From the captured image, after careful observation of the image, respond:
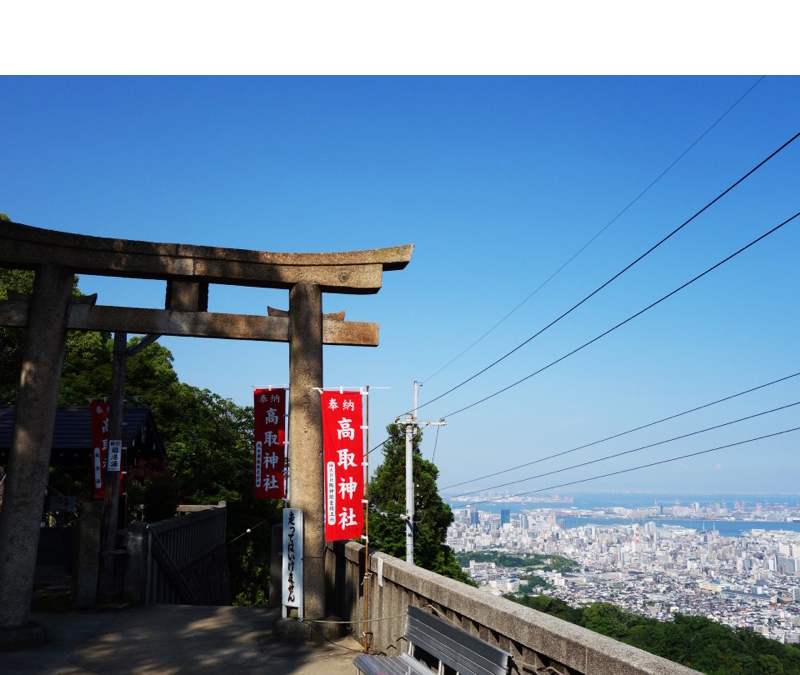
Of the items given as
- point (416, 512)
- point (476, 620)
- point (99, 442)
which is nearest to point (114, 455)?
point (99, 442)

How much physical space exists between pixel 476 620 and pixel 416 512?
90.2 ft

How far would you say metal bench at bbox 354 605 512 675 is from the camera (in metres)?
4.77

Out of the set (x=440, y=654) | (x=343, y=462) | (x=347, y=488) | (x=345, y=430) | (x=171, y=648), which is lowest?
(x=171, y=648)

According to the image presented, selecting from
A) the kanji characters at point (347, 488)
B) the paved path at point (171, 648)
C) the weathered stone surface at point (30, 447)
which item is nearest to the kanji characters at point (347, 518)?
the kanji characters at point (347, 488)

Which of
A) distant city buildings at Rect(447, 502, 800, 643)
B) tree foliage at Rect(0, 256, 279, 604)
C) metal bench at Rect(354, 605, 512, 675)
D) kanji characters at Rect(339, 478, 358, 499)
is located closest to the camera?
metal bench at Rect(354, 605, 512, 675)

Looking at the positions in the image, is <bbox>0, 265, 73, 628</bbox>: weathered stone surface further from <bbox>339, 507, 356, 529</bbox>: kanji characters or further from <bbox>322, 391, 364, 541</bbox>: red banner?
<bbox>339, 507, 356, 529</bbox>: kanji characters

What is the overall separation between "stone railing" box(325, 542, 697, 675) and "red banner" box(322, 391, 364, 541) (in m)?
0.47

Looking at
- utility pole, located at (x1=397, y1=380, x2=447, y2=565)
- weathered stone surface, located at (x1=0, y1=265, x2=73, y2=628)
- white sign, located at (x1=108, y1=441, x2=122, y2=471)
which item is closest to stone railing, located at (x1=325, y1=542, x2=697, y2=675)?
weathered stone surface, located at (x1=0, y1=265, x2=73, y2=628)

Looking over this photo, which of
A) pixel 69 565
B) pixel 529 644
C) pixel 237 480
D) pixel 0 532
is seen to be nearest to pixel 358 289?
pixel 0 532

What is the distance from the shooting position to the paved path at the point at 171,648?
7836mm

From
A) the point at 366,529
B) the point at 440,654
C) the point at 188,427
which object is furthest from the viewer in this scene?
the point at 188,427

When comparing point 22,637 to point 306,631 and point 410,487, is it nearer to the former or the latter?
Result: point 306,631

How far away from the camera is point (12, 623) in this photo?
8867mm

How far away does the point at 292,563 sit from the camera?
933cm
